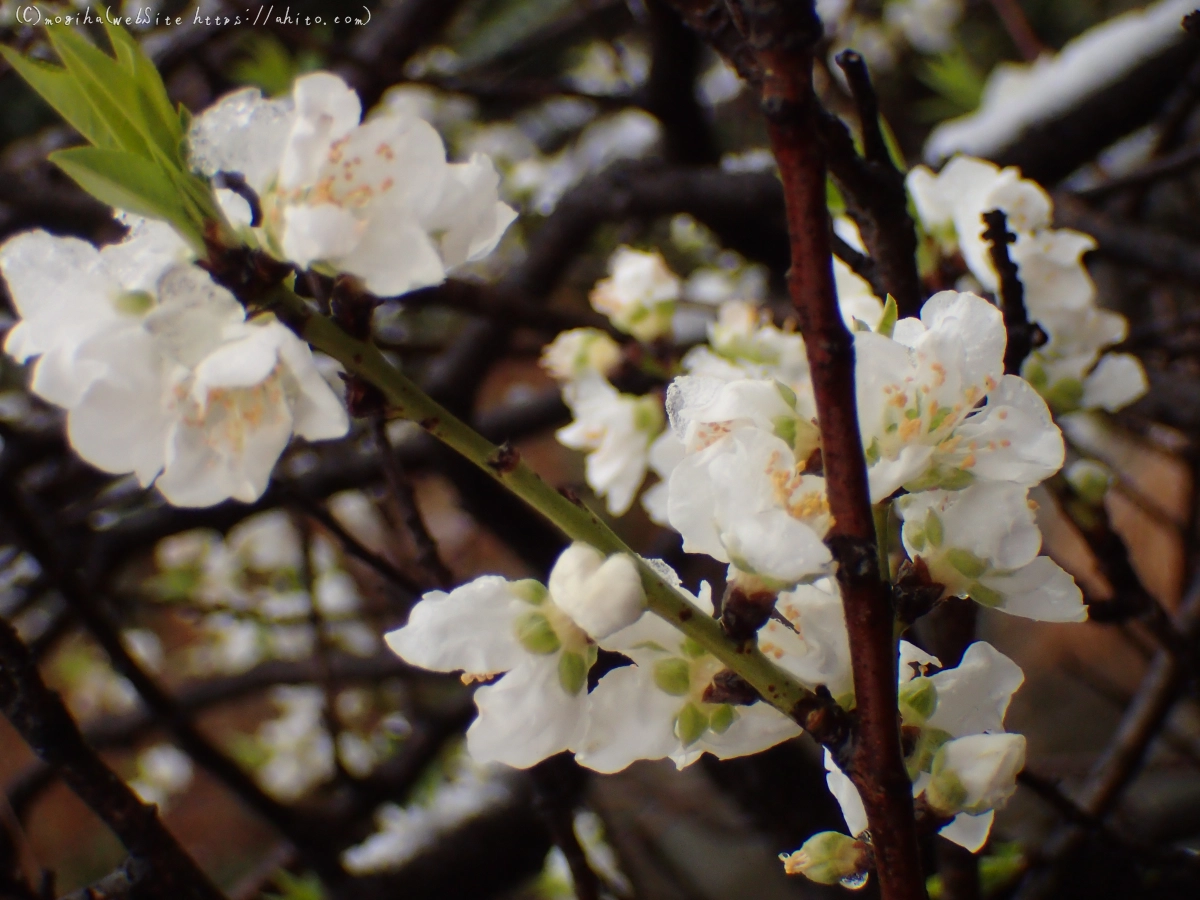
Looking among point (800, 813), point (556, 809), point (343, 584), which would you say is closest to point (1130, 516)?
point (800, 813)

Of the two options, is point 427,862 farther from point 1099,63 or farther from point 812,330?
point 1099,63

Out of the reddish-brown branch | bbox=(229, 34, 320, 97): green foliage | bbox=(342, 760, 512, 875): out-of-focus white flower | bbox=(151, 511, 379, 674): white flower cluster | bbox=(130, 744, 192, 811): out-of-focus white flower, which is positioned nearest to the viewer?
the reddish-brown branch

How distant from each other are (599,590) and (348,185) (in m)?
0.19

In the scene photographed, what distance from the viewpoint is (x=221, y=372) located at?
301 mm

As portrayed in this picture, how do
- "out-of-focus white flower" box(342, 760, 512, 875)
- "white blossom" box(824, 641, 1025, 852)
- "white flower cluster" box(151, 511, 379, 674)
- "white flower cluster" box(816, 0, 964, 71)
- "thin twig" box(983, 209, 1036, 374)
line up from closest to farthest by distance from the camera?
"white blossom" box(824, 641, 1025, 852) < "thin twig" box(983, 209, 1036, 374) < "out-of-focus white flower" box(342, 760, 512, 875) < "white flower cluster" box(151, 511, 379, 674) < "white flower cluster" box(816, 0, 964, 71)

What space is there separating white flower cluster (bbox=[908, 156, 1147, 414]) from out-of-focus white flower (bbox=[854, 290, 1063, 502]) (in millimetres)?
258

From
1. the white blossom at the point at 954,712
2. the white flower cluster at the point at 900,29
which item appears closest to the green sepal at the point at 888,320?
the white blossom at the point at 954,712

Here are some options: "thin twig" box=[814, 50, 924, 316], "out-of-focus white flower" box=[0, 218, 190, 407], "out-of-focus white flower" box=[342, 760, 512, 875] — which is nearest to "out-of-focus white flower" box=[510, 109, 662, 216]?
"out-of-focus white flower" box=[342, 760, 512, 875]

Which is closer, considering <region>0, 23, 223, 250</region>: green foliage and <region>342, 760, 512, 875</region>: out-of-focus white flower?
<region>0, 23, 223, 250</region>: green foliage

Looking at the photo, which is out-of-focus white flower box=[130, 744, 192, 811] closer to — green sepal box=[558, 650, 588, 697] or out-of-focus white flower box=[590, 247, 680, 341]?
out-of-focus white flower box=[590, 247, 680, 341]

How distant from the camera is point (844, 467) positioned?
0.98ft

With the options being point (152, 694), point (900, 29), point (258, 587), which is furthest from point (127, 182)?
point (900, 29)

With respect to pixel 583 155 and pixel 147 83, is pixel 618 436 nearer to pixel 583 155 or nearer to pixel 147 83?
A: pixel 147 83

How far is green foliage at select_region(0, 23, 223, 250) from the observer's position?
302mm
